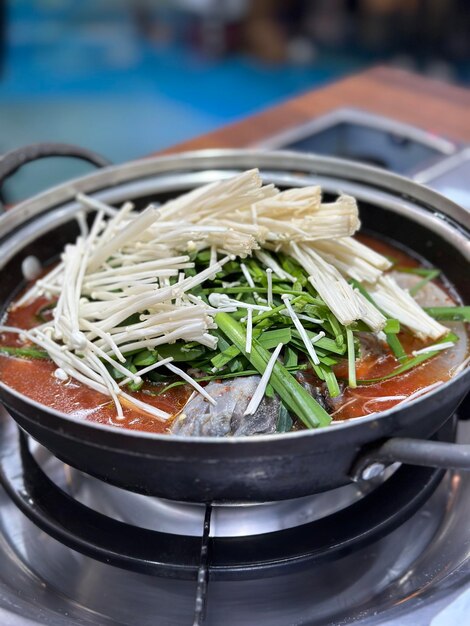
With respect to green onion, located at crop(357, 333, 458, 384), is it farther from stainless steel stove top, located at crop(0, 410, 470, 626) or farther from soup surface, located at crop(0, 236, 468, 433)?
stainless steel stove top, located at crop(0, 410, 470, 626)

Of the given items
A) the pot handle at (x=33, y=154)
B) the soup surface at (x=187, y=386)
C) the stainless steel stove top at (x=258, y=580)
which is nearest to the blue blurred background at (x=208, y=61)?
the pot handle at (x=33, y=154)

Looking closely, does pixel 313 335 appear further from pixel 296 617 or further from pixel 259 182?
pixel 296 617

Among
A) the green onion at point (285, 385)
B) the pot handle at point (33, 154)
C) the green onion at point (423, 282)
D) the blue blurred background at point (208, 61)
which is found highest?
the blue blurred background at point (208, 61)

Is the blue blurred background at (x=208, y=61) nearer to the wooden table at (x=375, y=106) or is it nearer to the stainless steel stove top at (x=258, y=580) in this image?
the wooden table at (x=375, y=106)

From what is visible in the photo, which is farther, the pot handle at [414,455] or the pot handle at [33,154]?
the pot handle at [33,154]

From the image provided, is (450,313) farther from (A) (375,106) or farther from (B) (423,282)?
(A) (375,106)
